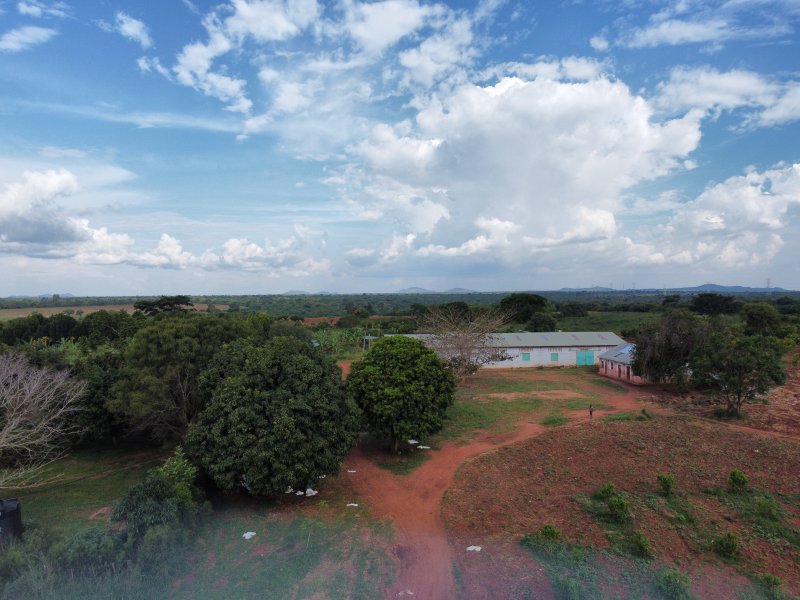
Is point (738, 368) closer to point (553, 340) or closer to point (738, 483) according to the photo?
point (738, 483)

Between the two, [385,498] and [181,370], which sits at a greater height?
[181,370]

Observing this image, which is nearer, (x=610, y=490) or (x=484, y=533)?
(x=484, y=533)

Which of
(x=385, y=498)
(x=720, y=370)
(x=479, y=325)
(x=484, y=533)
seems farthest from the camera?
(x=479, y=325)

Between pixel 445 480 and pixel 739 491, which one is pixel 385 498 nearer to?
pixel 445 480

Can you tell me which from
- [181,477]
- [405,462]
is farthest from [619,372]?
[181,477]

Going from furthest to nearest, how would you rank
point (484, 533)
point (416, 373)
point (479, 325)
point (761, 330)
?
point (761, 330)
point (479, 325)
point (416, 373)
point (484, 533)

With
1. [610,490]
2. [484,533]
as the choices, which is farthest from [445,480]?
[610,490]

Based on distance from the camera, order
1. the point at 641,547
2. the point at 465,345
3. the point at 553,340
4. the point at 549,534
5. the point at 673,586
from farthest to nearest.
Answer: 1. the point at 553,340
2. the point at 465,345
3. the point at 549,534
4. the point at 641,547
5. the point at 673,586

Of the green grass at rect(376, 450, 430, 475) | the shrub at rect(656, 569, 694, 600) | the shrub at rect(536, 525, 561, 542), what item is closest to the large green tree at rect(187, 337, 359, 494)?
the green grass at rect(376, 450, 430, 475)
